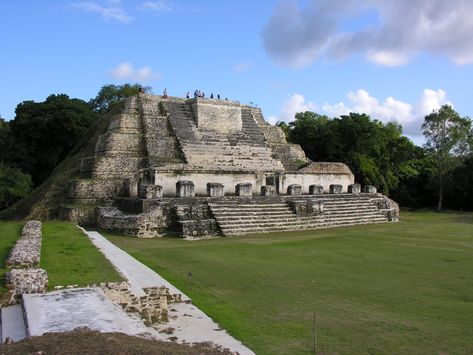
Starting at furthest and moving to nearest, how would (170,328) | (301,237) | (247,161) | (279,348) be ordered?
1. (247,161)
2. (301,237)
3. (170,328)
4. (279,348)

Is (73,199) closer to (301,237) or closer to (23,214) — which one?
(23,214)

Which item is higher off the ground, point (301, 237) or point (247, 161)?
point (247, 161)

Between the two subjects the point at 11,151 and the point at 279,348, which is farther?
the point at 11,151

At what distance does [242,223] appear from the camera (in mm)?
16297

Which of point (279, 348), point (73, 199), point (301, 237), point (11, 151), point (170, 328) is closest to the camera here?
point (279, 348)

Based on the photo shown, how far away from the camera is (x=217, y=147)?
23.6 m

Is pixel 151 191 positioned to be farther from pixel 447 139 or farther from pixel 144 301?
pixel 447 139

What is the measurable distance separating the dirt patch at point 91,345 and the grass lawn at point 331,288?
5.03 feet

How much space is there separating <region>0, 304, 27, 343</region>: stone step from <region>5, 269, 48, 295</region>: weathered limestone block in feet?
0.81

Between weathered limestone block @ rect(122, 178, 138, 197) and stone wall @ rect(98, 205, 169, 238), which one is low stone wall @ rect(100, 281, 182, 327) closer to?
stone wall @ rect(98, 205, 169, 238)

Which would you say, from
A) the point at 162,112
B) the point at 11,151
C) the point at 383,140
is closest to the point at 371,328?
the point at 162,112

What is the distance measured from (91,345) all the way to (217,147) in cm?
1988

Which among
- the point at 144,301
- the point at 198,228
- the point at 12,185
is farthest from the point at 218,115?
the point at 144,301

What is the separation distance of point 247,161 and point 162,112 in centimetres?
531
